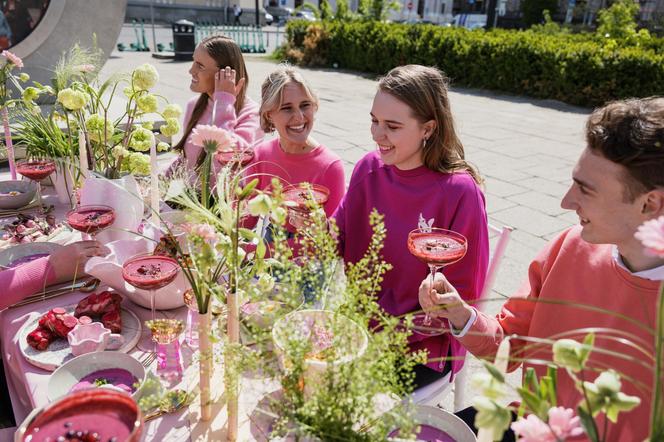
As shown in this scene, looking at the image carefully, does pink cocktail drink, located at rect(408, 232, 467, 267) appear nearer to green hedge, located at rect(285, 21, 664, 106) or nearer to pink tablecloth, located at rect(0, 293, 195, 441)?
pink tablecloth, located at rect(0, 293, 195, 441)

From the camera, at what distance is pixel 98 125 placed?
2.20 m

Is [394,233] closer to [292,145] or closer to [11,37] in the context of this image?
[292,145]

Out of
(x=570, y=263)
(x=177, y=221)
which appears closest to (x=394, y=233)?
(x=570, y=263)

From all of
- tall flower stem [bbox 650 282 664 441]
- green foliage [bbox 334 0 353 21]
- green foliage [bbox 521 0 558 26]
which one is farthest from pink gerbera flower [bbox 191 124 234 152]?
green foliage [bbox 521 0 558 26]

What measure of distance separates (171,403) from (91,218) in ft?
2.71

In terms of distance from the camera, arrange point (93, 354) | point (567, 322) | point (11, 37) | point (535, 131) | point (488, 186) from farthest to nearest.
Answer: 1. point (535, 131)
2. point (488, 186)
3. point (11, 37)
4. point (567, 322)
5. point (93, 354)

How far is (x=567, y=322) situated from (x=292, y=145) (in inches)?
69.2

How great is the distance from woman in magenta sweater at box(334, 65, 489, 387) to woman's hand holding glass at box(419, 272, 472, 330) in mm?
411

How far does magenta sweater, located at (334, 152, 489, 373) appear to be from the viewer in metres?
2.05

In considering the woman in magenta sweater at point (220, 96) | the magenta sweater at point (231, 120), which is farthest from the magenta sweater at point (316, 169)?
the woman in magenta sweater at point (220, 96)

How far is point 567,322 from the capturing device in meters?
1.61

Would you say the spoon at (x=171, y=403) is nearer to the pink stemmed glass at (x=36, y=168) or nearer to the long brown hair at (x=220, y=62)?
the pink stemmed glass at (x=36, y=168)

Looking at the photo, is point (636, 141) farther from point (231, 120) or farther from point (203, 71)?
point (203, 71)

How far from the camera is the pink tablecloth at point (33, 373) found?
1.30 meters
